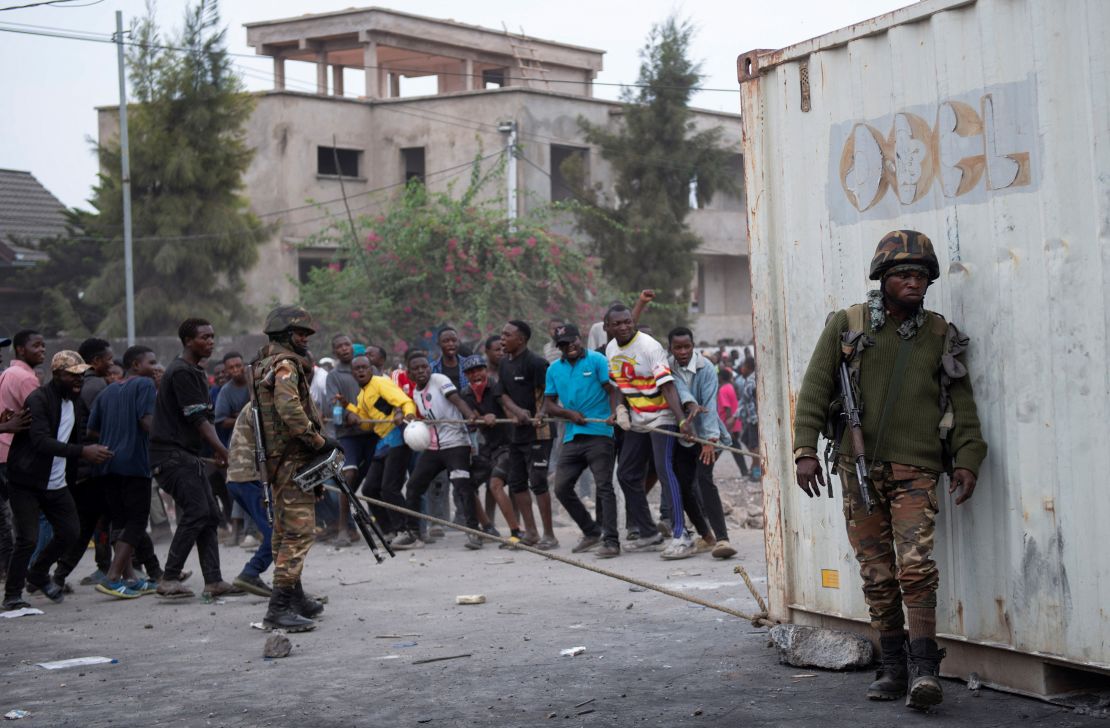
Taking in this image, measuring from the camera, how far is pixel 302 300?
81.1 feet

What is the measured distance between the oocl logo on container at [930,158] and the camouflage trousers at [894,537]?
3.99 feet

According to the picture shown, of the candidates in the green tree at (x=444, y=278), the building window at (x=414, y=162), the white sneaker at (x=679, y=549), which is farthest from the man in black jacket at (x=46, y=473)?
the building window at (x=414, y=162)

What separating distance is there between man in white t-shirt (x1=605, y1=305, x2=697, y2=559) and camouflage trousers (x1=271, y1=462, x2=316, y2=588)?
3.25 meters

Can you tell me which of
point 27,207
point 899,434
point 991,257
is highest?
point 27,207

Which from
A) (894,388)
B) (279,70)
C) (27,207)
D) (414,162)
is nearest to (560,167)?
(414,162)

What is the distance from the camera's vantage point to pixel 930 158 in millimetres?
5637

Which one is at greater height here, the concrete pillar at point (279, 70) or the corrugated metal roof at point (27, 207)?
the concrete pillar at point (279, 70)

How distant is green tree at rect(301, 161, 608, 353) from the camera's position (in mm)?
23797

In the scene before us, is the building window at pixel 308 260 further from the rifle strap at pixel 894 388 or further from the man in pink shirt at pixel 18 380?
the rifle strap at pixel 894 388

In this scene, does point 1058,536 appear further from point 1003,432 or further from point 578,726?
point 578,726

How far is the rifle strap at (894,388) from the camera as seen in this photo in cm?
549

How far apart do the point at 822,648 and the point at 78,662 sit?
4074 millimetres

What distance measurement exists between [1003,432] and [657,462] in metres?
5.20

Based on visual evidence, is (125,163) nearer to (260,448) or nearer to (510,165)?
(510,165)
